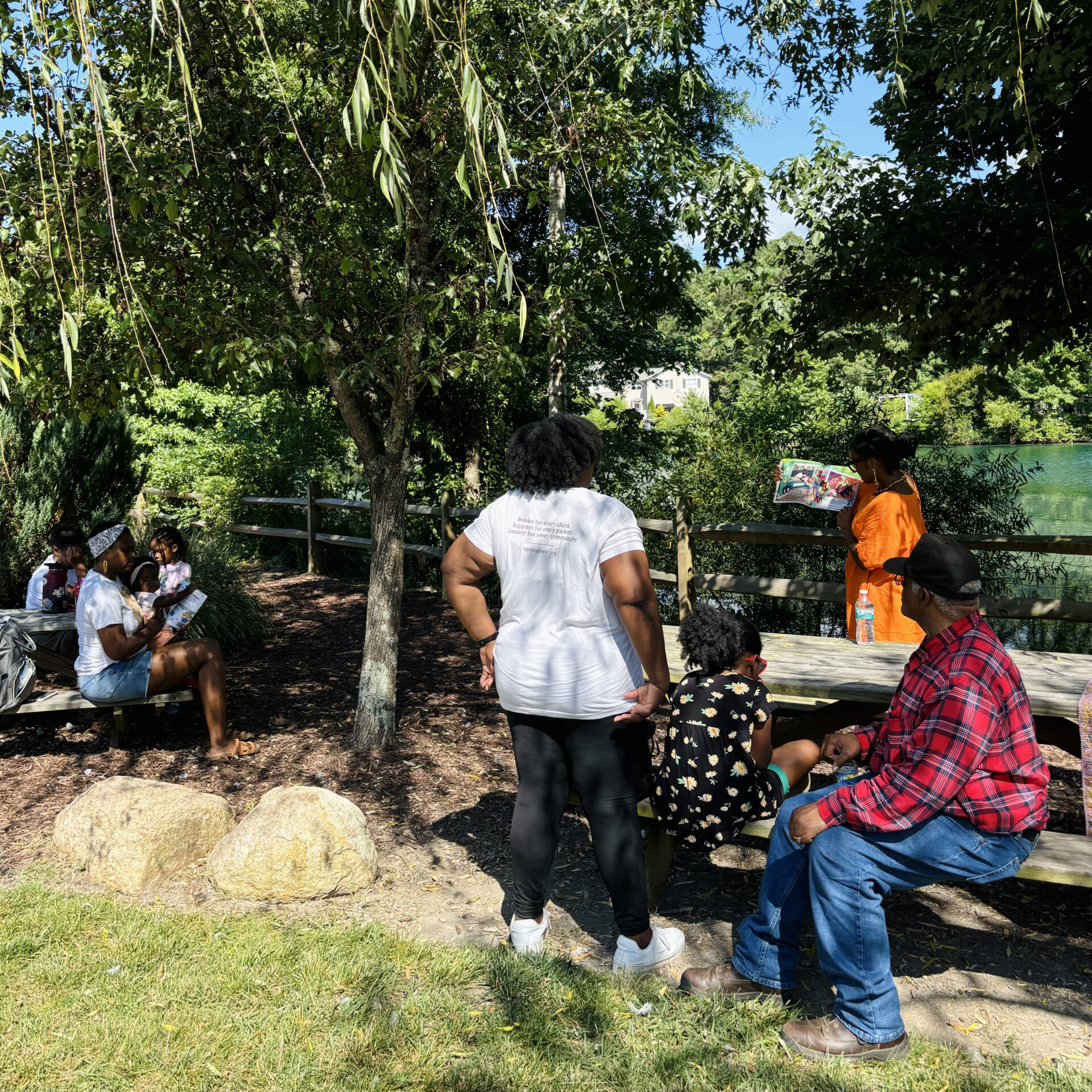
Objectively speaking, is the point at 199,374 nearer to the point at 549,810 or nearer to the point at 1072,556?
the point at 549,810

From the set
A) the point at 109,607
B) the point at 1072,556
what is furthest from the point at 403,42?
the point at 1072,556

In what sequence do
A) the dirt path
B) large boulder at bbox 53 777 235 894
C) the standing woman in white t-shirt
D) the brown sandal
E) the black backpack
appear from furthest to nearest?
the brown sandal < the black backpack < large boulder at bbox 53 777 235 894 < the dirt path < the standing woman in white t-shirt

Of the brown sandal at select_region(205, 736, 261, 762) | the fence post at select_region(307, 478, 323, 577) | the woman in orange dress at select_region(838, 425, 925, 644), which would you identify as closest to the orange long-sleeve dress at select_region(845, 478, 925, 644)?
the woman in orange dress at select_region(838, 425, 925, 644)

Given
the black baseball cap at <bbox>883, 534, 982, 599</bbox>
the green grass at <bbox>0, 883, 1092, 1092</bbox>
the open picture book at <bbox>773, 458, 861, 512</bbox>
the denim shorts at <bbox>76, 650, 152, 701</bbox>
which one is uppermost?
the open picture book at <bbox>773, 458, 861, 512</bbox>

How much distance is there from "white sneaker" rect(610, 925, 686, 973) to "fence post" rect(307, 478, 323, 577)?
974 centimetres

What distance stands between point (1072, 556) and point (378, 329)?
9388 mm

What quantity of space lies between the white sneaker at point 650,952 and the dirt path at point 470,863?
0.13 m

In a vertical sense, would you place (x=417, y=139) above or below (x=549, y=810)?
above

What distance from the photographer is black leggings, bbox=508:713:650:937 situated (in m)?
2.93

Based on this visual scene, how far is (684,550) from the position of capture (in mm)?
7566

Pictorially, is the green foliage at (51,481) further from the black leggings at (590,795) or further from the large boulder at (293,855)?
the black leggings at (590,795)

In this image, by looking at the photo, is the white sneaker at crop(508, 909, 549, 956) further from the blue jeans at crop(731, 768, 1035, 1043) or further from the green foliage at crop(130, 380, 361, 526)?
Answer: the green foliage at crop(130, 380, 361, 526)

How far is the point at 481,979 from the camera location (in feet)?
9.96

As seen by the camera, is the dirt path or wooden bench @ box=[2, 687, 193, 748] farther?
wooden bench @ box=[2, 687, 193, 748]
